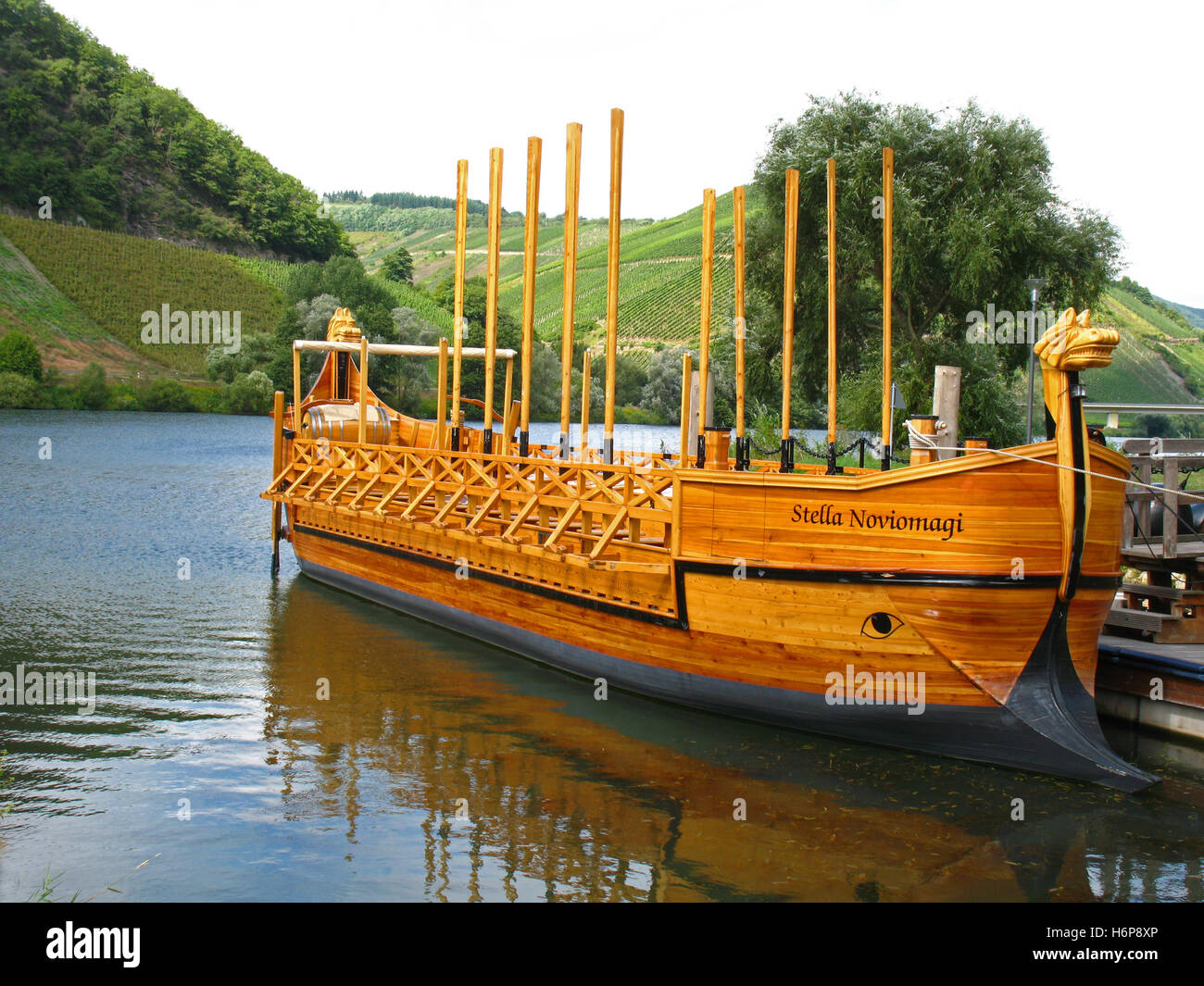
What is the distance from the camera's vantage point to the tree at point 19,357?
59531 mm

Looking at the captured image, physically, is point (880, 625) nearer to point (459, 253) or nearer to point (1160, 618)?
point (1160, 618)

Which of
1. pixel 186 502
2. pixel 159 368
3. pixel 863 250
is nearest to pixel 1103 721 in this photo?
pixel 863 250

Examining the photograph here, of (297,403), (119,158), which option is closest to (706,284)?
(297,403)

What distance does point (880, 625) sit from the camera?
9.20 meters

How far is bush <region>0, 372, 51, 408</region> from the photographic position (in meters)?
57.3

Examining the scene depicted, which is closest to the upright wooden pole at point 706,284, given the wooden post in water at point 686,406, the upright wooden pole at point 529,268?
the wooden post in water at point 686,406

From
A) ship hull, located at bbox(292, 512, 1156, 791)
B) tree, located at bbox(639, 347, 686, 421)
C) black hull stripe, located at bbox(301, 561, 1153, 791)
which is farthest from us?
tree, located at bbox(639, 347, 686, 421)

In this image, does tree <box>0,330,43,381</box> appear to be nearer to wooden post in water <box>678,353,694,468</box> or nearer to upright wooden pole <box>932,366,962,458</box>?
wooden post in water <box>678,353,694,468</box>

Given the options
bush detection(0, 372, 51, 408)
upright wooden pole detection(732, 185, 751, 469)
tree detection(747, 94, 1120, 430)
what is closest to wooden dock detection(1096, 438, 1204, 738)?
upright wooden pole detection(732, 185, 751, 469)

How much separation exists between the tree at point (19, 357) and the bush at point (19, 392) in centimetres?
116

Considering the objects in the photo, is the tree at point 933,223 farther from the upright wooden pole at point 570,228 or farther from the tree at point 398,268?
the tree at point 398,268

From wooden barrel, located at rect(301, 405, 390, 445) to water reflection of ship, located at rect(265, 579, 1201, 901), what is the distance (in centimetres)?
978
